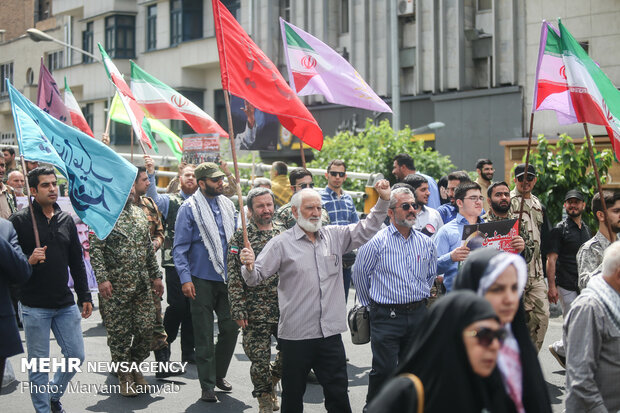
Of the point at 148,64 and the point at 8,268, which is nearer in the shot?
the point at 8,268

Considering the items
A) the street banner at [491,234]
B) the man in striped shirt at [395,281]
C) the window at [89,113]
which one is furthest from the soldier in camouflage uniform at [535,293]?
the window at [89,113]

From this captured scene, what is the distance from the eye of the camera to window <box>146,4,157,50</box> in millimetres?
40656

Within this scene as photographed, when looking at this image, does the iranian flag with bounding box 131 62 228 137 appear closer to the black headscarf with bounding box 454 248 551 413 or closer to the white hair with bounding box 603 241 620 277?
the white hair with bounding box 603 241 620 277

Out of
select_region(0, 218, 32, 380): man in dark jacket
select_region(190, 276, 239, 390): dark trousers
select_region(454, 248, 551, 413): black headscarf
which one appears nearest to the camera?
select_region(454, 248, 551, 413): black headscarf

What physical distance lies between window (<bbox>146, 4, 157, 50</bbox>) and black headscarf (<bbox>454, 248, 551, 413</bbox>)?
38.9m

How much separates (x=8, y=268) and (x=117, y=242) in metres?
1.92

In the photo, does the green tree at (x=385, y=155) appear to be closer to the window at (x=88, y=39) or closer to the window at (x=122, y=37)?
the window at (x=122, y=37)

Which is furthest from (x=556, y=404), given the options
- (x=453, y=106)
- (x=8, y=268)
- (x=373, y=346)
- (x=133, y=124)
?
(x=453, y=106)

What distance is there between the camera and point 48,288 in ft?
22.1

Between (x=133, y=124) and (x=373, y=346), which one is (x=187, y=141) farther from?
(x=373, y=346)

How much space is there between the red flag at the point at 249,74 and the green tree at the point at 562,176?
5.86 m

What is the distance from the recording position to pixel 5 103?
53906 mm

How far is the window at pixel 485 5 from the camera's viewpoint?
29.7 metres

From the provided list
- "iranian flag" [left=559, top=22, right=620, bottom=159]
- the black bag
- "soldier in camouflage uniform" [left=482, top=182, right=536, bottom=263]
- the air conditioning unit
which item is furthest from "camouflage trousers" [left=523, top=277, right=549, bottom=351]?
the air conditioning unit
